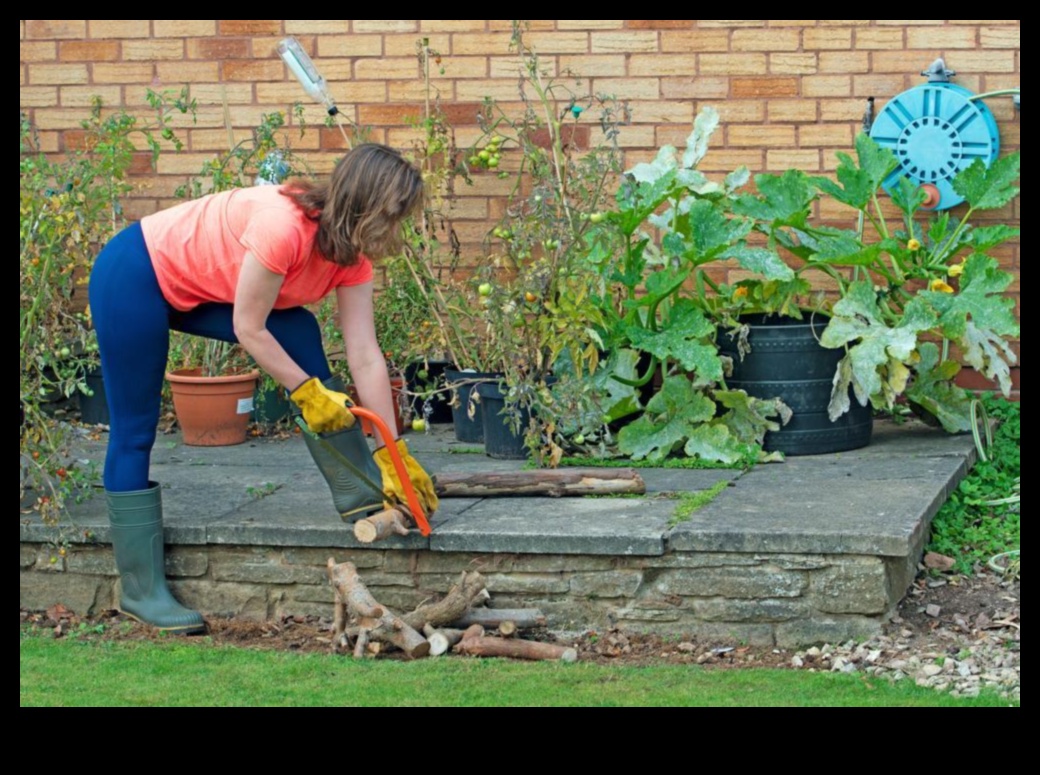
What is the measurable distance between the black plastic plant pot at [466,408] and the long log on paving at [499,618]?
145 centimetres

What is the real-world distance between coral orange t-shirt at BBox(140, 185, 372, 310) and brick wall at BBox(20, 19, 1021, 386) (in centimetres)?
224

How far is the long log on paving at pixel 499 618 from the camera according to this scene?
4.00 m

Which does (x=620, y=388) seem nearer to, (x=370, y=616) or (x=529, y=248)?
(x=529, y=248)

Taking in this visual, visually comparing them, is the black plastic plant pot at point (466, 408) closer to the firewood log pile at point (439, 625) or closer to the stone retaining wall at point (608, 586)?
the stone retaining wall at point (608, 586)

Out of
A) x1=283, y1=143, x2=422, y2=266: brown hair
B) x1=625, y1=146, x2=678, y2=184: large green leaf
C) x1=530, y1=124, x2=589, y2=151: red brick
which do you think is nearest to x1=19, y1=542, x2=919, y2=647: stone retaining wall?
x1=283, y1=143, x2=422, y2=266: brown hair

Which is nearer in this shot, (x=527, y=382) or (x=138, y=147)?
(x=527, y=382)

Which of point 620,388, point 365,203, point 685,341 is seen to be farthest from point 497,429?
point 365,203

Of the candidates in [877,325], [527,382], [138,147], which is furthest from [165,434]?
[877,325]

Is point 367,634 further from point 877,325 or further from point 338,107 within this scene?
point 338,107

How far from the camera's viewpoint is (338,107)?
20.8 feet

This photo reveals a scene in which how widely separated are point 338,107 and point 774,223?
2187mm

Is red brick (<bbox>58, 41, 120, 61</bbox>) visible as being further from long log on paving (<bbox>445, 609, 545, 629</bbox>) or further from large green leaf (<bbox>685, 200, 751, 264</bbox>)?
long log on paving (<bbox>445, 609, 545, 629</bbox>)

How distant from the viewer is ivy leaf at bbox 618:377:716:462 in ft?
17.0

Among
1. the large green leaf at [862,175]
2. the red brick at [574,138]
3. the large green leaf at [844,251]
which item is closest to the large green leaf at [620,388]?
the large green leaf at [844,251]
